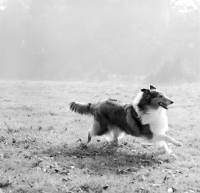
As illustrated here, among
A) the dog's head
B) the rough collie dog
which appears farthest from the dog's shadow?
the dog's head

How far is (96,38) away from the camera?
4128 centimetres

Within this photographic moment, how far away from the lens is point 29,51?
43.8 meters

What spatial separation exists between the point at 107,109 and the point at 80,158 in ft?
5.64

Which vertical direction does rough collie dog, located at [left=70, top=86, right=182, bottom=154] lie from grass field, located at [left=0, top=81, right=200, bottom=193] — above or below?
above

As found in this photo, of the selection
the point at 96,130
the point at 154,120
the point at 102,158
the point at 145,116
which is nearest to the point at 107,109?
the point at 96,130

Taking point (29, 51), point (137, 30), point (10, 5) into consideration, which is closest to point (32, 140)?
point (137, 30)

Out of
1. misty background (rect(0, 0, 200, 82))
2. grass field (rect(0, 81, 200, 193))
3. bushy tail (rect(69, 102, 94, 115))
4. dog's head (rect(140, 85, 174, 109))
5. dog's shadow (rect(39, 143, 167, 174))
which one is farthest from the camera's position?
misty background (rect(0, 0, 200, 82))

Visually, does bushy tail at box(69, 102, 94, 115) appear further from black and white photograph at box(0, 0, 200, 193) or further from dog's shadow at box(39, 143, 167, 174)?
dog's shadow at box(39, 143, 167, 174)

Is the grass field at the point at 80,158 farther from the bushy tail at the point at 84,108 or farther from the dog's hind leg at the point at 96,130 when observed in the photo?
the bushy tail at the point at 84,108

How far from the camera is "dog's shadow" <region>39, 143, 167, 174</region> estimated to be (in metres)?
7.66

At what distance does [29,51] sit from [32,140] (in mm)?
35760

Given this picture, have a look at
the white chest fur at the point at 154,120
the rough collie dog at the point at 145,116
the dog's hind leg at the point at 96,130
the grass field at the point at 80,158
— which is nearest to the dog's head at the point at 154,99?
the rough collie dog at the point at 145,116

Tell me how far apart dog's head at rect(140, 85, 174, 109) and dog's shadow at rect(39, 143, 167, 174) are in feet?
4.49

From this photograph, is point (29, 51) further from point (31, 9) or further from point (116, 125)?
point (116, 125)
